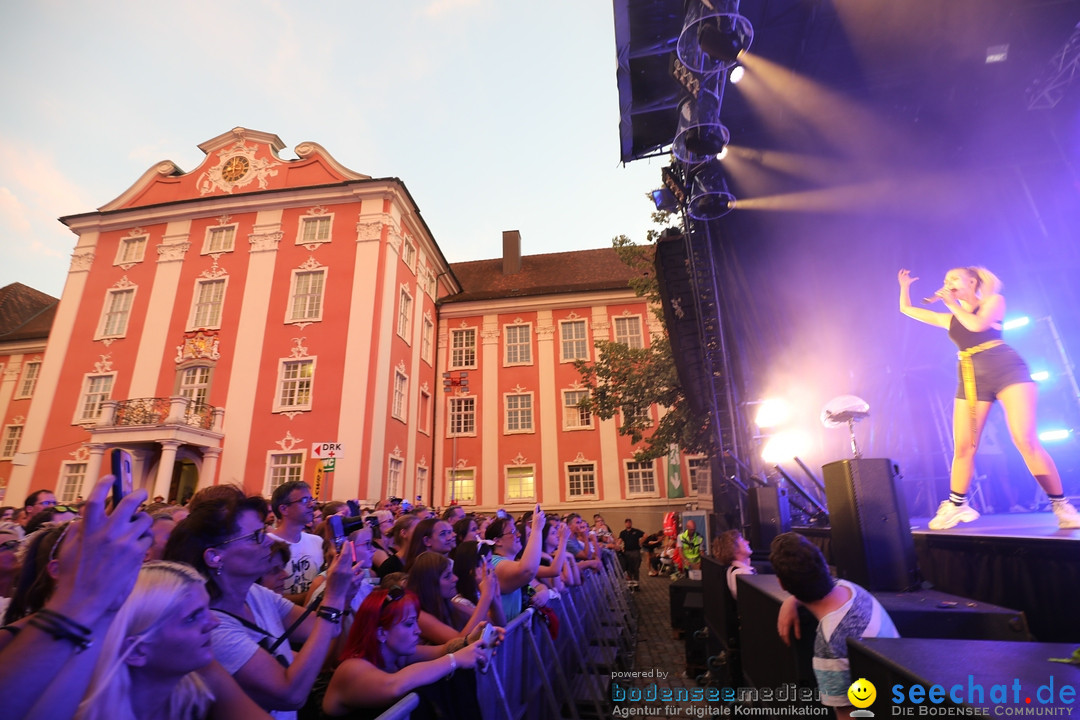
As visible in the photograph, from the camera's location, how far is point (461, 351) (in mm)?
26125

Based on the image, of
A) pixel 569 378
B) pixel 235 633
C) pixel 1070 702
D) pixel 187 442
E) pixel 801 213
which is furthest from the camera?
pixel 569 378

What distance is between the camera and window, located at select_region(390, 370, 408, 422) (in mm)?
20241

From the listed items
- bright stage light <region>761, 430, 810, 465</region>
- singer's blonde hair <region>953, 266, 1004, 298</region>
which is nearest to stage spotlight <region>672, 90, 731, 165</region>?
singer's blonde hair <region>953, 266, 1004, 298</region>

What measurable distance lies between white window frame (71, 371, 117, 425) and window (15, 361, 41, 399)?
896 centimetres

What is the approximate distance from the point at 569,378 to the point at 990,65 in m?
19.2

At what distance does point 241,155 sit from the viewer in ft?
73.7

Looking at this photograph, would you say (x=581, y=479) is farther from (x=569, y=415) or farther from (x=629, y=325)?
(x=629, y=325)

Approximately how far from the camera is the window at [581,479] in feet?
76.7

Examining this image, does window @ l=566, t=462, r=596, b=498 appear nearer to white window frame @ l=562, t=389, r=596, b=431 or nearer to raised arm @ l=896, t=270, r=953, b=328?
white window frame @ l=562, t=389, r=596, b=431

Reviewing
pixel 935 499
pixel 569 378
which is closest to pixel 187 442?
pixel 569 378

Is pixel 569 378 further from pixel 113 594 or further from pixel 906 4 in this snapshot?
pixel 113 594

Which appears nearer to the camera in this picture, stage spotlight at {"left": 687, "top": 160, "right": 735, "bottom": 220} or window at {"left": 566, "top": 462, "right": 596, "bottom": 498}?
stage spotlight at {"left": 687, "top": 160, "right": 735, "bottom": 220}

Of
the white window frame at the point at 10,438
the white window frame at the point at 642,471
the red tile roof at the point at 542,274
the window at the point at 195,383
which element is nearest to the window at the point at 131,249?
the window at the point at 195,383

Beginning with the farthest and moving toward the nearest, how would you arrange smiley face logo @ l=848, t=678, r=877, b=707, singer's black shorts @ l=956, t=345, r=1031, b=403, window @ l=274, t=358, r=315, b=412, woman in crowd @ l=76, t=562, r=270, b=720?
window @ l=274, t=358, r=315, b=412 → singer's black shorts @ l=956, t=345, r=1031, b=403 → smiley face logo @ l=848, t=678, r=877, b=707 → woman in crowd @ l=76, t=562, r=270, b=720
